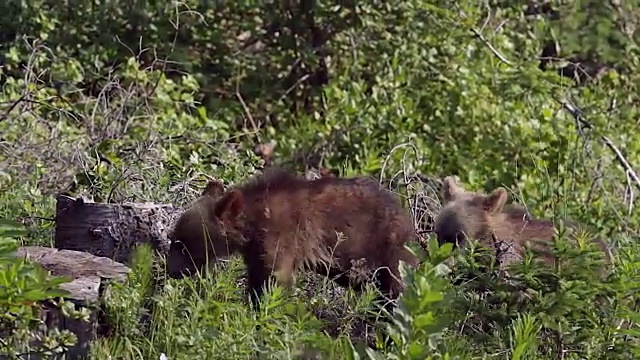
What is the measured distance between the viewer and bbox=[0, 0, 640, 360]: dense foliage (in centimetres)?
640

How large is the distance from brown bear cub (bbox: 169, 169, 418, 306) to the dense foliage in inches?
10.9

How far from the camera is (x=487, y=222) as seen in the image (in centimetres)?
834

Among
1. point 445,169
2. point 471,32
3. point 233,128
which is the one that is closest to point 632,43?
point 471,32

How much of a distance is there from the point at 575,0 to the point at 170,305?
843cm

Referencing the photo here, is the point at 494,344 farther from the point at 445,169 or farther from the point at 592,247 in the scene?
the point at 445,169

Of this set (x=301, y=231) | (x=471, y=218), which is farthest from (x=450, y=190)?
(x=301, y=231)

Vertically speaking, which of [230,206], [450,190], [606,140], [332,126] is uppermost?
[230,206]

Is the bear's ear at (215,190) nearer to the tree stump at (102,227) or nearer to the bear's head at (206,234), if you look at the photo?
the bear's head at (206,234)

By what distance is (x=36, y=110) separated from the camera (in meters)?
10.7

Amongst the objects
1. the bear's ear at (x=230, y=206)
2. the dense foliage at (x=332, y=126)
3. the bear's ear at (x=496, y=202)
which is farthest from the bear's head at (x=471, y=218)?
the bear's ear at (x=230, y=206)

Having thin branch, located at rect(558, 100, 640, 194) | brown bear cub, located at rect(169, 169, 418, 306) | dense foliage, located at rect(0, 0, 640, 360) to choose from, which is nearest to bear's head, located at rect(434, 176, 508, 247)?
dense foliage, located at rect(0, 0, 640, 360)

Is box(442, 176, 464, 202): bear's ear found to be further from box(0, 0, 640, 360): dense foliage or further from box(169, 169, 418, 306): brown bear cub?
box(169, 169, 418, 306): brown bear cub

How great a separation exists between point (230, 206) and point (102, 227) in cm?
78

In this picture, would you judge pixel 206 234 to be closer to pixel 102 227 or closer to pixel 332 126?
pixel 102 227
